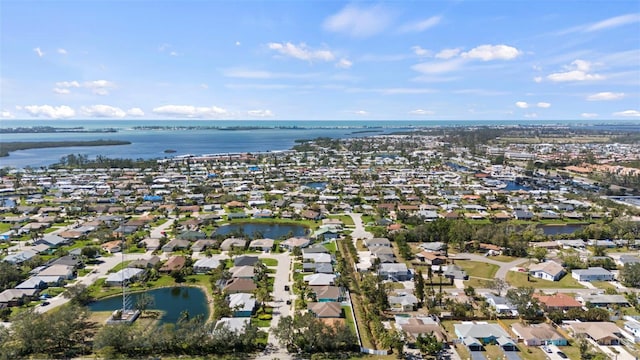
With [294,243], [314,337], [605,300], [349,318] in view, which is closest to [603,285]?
[605,300]

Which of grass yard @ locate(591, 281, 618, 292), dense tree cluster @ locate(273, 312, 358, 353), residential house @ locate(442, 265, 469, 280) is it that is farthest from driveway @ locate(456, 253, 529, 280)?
dense tree cluster @ locate(273, 312, 358, 353)

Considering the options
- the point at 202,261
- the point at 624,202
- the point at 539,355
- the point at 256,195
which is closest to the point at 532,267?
the point at 539,355

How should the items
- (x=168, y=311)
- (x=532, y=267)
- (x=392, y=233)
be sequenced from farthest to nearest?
(x=392, y=233)
(x=532, y=267)
(x=168, y=311)

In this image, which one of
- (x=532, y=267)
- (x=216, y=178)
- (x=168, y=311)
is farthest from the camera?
(x=216, y=178)

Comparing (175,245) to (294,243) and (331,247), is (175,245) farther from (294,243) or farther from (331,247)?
(331,247)

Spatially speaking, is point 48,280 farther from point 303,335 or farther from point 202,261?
point 303,335

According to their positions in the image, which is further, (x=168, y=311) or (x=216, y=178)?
(x=216, y=178)

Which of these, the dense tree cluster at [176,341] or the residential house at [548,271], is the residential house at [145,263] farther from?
the residential house at [548,271]

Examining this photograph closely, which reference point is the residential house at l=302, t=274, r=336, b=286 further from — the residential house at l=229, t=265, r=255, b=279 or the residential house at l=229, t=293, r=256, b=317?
the residential house at l=229, t=293, r=256, b=317

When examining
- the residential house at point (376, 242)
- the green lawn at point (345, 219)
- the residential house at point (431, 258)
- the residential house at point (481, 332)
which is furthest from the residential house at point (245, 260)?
the residential house at point (481, 332)
